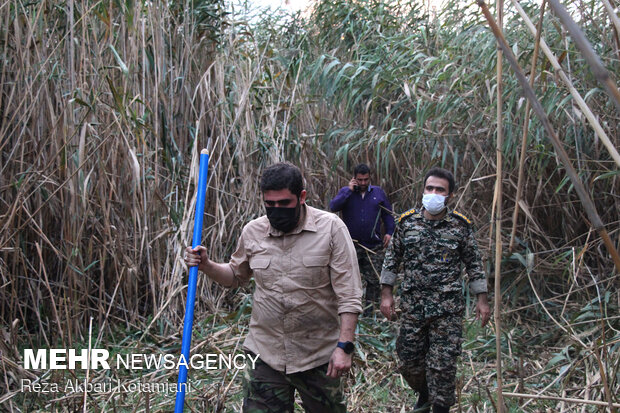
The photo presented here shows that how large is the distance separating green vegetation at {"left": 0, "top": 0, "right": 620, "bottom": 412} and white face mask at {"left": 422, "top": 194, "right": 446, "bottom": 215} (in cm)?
42

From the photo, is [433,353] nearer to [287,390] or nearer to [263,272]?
[287,390]

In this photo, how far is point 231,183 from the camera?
479cm

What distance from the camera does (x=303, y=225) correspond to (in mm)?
2348

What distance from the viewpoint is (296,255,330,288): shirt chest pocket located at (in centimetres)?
229

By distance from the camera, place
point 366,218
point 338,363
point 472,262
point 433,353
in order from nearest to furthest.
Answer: point 338,363 → point 433,353 → point 472,262 → point 366,218

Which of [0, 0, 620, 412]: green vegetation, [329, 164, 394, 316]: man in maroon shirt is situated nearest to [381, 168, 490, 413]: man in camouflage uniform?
[0, 0, 620, 412]: green vegetation

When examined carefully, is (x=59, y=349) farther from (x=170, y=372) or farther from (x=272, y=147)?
(x=272, y=147)

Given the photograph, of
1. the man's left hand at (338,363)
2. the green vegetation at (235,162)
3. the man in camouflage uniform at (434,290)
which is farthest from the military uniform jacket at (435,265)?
the man's left hand at (338,363)

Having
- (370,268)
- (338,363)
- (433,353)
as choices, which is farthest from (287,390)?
(370,268)

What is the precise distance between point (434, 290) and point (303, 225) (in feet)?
3.67

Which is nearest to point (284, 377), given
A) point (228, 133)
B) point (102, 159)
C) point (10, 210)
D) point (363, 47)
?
point (10, 210)

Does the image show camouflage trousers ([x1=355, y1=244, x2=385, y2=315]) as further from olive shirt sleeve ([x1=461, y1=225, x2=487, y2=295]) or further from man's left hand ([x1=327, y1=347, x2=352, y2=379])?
man's left hand ([x1=327, y1=347, x2=352, y2=379])

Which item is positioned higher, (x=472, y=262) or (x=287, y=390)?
(x=472, y=262)

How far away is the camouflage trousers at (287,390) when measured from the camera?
228 cm
